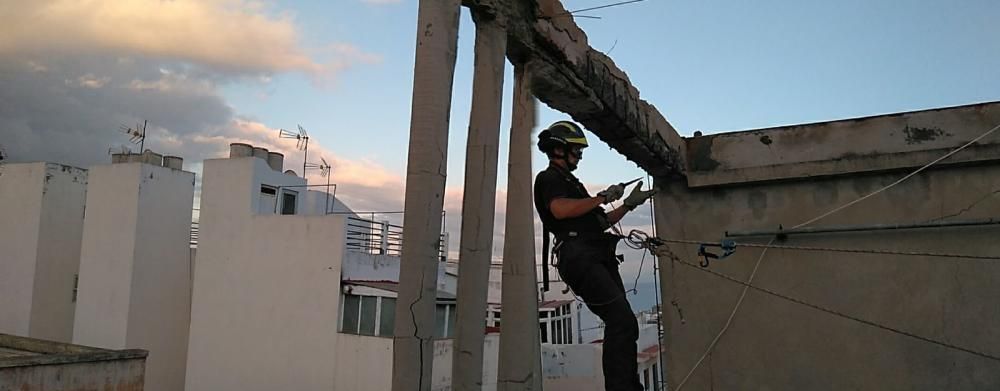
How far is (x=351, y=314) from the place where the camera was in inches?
603

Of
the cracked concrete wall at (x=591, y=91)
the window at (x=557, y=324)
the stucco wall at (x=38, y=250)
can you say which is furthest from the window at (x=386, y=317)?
the stucco wall at (x=38, y=250)

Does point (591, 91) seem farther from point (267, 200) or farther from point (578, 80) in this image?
point (267, 200)

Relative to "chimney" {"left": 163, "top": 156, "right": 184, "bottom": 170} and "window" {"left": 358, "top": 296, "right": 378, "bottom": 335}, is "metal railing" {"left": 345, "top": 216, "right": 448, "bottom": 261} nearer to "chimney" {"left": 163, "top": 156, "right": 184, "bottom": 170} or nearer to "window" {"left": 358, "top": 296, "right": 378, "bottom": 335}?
"window" {"left": 358, "top": 296, "right": 378, "bottom": 335}

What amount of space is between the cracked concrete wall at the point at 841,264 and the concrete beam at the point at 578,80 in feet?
3.30

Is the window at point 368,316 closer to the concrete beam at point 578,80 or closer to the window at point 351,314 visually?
the window at point 351,314

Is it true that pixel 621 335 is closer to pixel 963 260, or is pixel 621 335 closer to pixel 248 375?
pixel 963 260

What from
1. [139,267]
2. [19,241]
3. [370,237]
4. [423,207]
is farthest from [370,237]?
[423,207]

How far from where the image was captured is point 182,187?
20031mm

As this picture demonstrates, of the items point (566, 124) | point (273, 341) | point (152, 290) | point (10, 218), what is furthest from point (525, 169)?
point (10, 218)

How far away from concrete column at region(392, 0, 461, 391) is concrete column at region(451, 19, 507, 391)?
32 centimetres

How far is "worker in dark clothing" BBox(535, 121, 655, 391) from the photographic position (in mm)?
4168

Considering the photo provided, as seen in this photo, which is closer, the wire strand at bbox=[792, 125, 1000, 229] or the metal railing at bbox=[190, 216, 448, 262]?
the wire strand at bbox=[792, 125, 1000, 229]

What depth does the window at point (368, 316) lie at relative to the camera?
49.5ft

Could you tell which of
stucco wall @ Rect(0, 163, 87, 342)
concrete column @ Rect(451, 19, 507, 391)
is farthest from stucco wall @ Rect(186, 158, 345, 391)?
concrete column @ Rect(451, 19, 507, 391)
